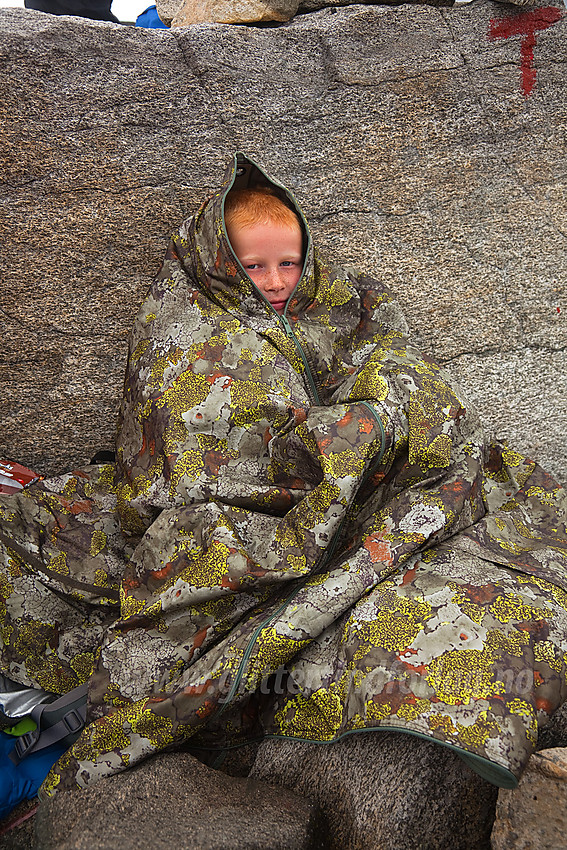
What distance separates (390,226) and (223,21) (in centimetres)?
98

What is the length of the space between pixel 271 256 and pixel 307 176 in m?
0.67

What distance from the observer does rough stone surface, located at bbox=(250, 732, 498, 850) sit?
Result: 3.88 feet

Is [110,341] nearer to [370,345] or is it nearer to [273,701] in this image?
[370,345]

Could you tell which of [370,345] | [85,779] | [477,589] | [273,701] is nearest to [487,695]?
[477,589]

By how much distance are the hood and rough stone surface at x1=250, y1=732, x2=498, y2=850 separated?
1052 mm

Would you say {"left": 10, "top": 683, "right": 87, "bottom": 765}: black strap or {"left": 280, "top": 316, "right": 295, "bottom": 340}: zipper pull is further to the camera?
{"left": 280, "top": 316, "right": 295, "bottom": 340}: zipper pull

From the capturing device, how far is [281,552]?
138cm

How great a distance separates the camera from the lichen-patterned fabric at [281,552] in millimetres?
1206

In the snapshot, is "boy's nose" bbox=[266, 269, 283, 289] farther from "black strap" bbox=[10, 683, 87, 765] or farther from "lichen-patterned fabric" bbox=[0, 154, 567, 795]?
"black strap" bbox=[10, 683, 87, 765]

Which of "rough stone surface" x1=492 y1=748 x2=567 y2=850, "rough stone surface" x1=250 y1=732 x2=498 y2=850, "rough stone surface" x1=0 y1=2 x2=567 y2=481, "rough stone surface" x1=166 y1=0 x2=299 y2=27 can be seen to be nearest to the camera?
"rough stone surface" x1=492 y1=748 x2=567 y2=850

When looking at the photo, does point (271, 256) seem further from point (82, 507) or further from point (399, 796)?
point (399, 796)

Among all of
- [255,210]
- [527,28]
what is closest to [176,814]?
[255,210]

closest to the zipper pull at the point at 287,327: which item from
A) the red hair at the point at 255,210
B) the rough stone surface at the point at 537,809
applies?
the red hair at the point at 255,210

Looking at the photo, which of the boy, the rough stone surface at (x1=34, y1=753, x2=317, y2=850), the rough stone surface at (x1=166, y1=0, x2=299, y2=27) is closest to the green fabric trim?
the rough stone surface at (x1=34, y1=753, x2=317, y2=850)
